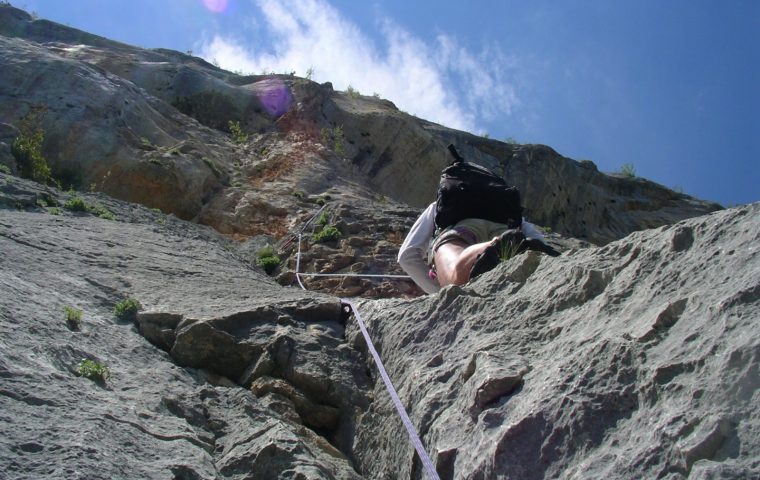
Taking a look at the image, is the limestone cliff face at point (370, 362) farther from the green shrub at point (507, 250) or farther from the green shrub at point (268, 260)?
the green shrub at point (268, 260)

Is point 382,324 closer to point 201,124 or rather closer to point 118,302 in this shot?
point 118,302

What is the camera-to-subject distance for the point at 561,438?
8.82ft

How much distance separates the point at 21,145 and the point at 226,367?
9.13 m

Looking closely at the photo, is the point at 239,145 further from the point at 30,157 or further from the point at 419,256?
the point at 419,256

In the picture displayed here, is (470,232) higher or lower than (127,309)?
higher

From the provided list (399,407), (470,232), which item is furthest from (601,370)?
(470,232)

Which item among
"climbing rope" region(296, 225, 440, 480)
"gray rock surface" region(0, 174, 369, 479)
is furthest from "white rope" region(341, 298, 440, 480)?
"gray rock surface" region(0, 174, 369, 479)

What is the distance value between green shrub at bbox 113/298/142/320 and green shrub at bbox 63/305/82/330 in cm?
61

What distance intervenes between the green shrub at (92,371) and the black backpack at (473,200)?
3092 millimetres

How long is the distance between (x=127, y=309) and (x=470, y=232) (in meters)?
2.55

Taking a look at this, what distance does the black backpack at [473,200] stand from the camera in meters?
6.08

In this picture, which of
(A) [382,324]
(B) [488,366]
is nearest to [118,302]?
(A) [382,324]

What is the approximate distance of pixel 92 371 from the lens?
12.2ft

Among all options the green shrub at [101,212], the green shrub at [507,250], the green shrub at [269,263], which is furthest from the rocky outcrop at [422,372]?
the green shrub at [269,263]
